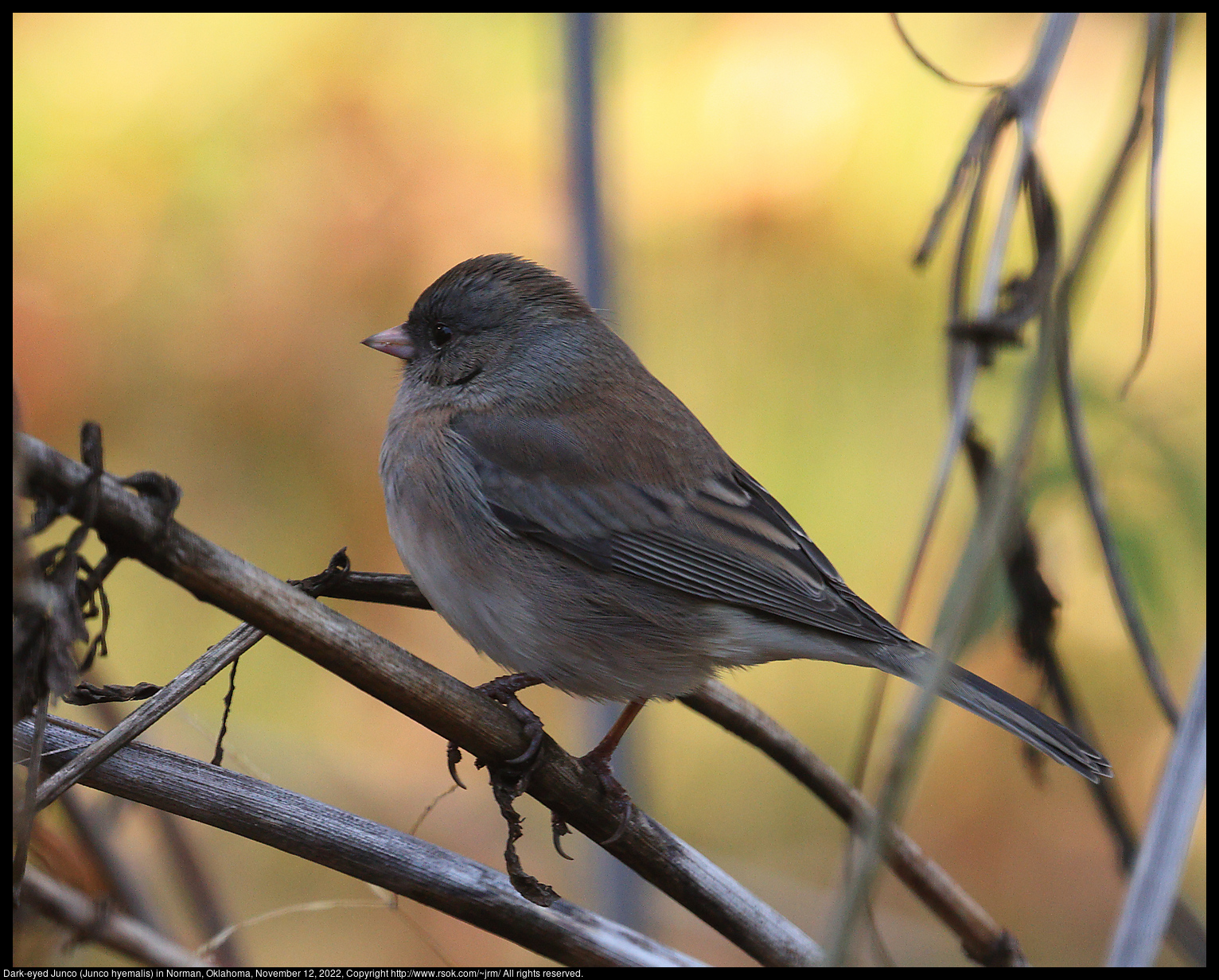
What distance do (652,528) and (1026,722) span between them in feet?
2.63

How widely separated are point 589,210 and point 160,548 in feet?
5.45

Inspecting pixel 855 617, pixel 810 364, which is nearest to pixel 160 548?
pixel 855 617

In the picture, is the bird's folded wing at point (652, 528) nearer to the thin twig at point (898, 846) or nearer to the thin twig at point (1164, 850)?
the thin twig at point (898, 846)

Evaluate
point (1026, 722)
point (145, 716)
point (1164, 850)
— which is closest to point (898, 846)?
point (1026, 722)

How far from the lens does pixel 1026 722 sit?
1.78 m

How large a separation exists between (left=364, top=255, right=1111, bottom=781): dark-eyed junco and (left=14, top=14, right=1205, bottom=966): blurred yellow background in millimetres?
770

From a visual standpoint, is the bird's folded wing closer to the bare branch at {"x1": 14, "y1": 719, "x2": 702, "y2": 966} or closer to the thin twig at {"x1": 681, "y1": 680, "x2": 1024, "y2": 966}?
the thin twig at {"x1": 681, "y1": 680, "x2": 1024, "y2": 966}

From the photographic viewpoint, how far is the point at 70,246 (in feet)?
10.8

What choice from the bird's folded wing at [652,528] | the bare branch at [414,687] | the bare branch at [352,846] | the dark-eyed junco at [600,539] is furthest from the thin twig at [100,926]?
the bird's folded wing at [652,528]

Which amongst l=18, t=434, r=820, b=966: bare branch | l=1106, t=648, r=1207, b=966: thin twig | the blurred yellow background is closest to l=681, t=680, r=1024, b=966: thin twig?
l=18, t=434, r=820, b=966: bare branch

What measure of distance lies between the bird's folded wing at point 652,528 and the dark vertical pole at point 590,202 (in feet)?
1.68

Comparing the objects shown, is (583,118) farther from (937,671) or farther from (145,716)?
(937,671)

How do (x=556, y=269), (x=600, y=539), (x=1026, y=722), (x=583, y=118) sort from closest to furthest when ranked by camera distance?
(x=1026, y=722), (x=600, y=539), (x=583, y=118), (x=556, y=269)

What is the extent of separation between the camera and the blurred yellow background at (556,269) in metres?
3.17
